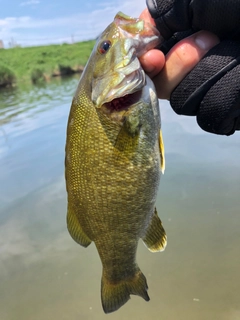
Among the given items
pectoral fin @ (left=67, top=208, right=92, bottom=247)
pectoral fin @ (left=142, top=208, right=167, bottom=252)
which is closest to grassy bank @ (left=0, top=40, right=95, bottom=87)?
pectoral fin @ (left=67, top=208, right=92, bottom=247)

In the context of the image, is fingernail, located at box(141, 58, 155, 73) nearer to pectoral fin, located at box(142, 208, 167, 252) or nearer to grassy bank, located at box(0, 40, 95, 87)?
pectoral fin, located at box(142, 208, 167, 252)

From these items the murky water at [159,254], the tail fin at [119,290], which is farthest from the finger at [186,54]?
the murky water at [159,254]

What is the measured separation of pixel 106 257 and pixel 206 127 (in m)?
1.13

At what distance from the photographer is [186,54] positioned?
203cm

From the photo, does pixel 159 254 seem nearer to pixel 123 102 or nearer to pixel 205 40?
pixel 123 102

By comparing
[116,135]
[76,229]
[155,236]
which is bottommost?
[155,236]

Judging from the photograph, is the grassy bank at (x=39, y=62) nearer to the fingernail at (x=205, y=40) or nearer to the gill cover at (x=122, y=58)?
the gill cover at (x=122, y=58)

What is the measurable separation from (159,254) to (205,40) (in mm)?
4163

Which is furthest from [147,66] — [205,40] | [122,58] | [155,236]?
[155,236]

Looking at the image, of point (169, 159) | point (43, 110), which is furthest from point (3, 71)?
point (169, 159)

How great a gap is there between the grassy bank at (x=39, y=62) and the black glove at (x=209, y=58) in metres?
37.1

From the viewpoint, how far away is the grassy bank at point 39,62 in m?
39.2

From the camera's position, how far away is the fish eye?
2.04 meters

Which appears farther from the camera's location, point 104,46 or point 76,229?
point 76,229
